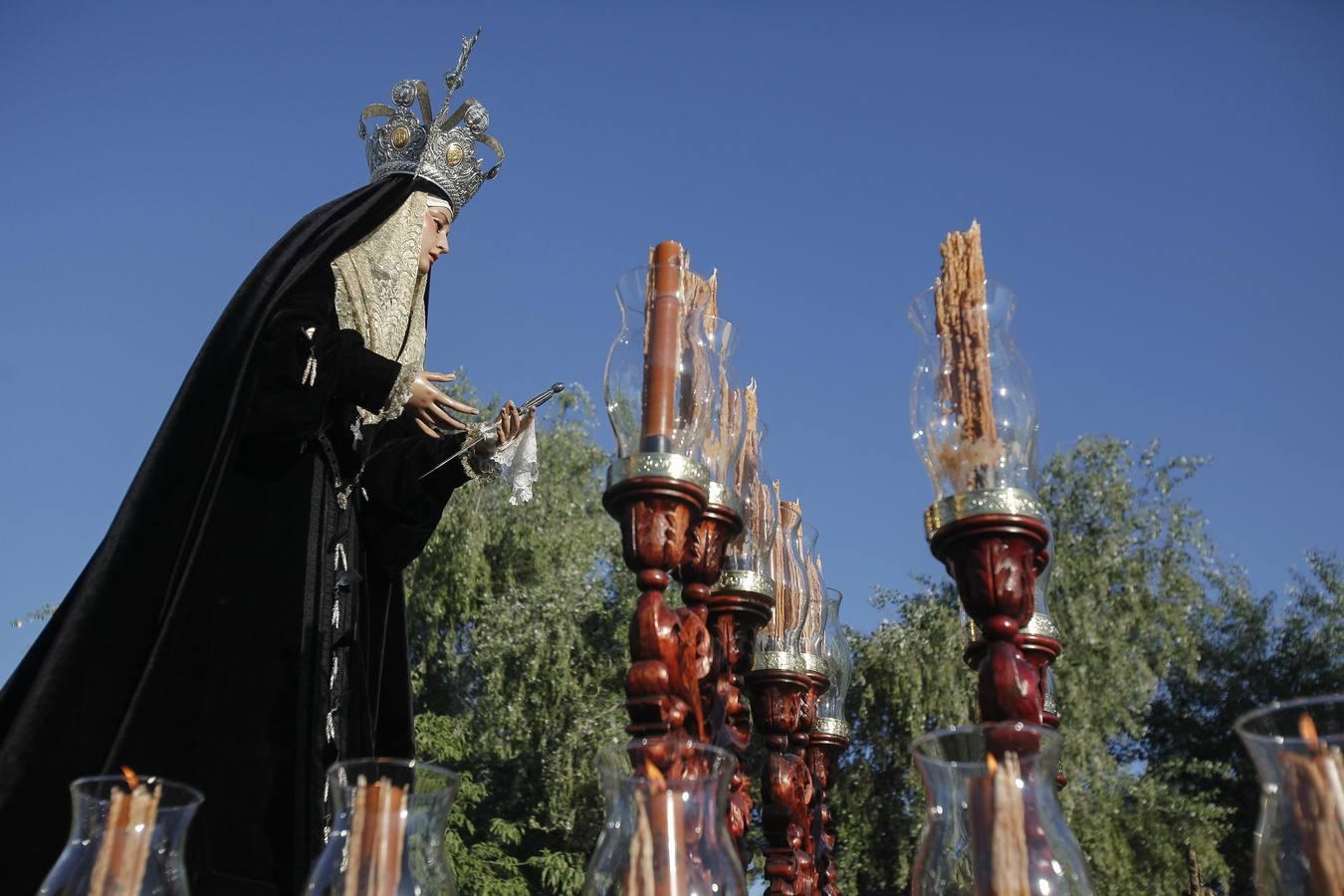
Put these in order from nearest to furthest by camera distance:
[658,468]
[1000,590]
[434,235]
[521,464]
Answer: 1. [1000,590]
2. [658,468]
3. [521,464]
4. [434,235]

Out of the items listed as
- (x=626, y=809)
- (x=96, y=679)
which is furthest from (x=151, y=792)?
(x=96, y=679)

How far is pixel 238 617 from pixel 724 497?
1.67 metres

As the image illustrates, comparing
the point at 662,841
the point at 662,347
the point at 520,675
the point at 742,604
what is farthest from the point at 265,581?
the point at 520,675

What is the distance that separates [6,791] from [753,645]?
103 inches

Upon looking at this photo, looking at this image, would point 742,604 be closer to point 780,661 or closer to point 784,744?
point 780,661

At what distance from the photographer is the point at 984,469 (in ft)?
9.34

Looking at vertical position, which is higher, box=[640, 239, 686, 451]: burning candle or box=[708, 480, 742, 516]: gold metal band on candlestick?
box=[640, 239, 686, 451]: burning candle

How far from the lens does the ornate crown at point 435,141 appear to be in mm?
5484

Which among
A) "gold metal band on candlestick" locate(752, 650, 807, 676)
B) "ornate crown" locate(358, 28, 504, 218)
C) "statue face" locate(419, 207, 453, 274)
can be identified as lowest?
"gold metal band on candlestick" locate(752, 650, 807, 676)

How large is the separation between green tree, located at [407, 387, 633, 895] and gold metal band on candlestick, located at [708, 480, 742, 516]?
1362 centimetres

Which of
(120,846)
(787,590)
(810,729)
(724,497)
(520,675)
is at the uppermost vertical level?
(520,675)

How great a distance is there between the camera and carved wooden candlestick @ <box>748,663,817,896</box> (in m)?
4.93

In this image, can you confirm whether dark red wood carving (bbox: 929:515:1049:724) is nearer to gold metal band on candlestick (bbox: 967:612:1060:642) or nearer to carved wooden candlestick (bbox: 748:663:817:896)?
gold metal band on candlestick (bbox: 967:612:1060:642)

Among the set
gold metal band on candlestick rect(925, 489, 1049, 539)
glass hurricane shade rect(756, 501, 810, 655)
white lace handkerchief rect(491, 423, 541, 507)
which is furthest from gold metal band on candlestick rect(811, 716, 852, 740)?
gold metal band on candlestick rect(925, 489, 1049, 539)
